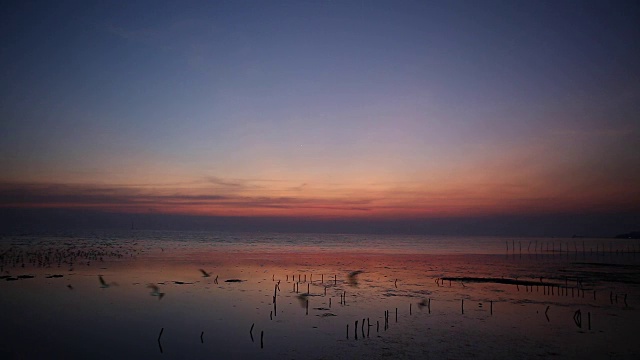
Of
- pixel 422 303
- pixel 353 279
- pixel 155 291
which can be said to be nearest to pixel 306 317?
pixel 422 303

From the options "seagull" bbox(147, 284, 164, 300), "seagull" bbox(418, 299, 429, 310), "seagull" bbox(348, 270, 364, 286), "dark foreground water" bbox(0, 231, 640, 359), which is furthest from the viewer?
"seagull" bbox(348, 270, 364, 286)

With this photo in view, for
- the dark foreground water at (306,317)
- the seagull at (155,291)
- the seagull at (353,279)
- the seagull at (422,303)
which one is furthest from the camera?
the seagull at (353,279)

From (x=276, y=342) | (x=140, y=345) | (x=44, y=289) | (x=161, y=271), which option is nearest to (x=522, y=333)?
(x=276, y=342)

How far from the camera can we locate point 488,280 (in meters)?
44.8

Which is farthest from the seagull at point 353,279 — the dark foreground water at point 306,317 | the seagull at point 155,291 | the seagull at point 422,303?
the seagull at point 155,291

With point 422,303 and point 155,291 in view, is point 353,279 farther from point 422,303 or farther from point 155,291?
point 155,291

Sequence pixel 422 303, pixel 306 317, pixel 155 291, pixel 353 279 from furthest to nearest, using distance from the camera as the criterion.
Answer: pixel 353 279
pixel 155 291
pixel 422 303
pixel 306 317

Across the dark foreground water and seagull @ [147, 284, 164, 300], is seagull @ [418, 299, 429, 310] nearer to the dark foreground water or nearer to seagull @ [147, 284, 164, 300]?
the dark foreground water

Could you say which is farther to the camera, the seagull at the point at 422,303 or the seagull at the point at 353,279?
the seagull at the point at 353,279

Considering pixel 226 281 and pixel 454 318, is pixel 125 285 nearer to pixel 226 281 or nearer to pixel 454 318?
pixel 226 281

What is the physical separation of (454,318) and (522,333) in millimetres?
4229

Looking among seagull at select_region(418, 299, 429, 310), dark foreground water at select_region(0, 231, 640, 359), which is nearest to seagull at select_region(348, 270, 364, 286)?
dark foreground water at select_region(0, 231, 640, 359)

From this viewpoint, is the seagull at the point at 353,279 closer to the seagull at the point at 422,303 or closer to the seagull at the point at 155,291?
the seagull at the point at 422,303

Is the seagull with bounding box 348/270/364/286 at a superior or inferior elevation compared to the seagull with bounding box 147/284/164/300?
inferior
